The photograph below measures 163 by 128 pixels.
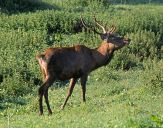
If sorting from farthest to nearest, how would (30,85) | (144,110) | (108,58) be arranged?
(30,85)
(108,58)
(144,110)

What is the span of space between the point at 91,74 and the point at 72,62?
16.5ft

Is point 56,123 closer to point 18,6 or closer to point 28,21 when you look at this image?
point 28,21

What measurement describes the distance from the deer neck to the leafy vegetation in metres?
1.04

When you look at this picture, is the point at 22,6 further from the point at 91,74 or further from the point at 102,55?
the point at 102,55

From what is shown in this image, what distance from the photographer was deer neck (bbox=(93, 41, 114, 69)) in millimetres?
17328

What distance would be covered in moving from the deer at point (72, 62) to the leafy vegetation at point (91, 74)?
68 centimetres

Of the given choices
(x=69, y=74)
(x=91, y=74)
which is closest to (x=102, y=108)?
(x=69, y=74)

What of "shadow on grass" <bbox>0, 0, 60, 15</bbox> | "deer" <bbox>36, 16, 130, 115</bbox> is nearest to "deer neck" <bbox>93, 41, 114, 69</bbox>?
"deer" <bbox>36, 16, 130, 115</bbox>

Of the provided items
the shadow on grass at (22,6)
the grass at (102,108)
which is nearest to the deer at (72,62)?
the grass at (102,108)

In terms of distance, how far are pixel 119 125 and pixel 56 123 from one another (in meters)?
1.96

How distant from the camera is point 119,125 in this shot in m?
11.1

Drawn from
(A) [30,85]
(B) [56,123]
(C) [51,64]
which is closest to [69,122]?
(B) [56,123]

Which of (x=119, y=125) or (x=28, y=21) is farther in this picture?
(x=28, y=21)

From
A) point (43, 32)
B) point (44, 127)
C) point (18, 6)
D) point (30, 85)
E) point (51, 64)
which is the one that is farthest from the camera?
point (18, 6)
